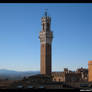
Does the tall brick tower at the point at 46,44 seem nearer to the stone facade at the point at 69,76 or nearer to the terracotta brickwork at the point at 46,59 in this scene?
A: the terracotta brickwork at the point at 46,59

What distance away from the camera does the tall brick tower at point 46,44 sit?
2220 cm

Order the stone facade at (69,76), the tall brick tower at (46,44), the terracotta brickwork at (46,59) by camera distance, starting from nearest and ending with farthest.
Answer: the stone facade at (69,76) → the tall brick tower at (46,44) → the terracotta brickwork at (46,59)

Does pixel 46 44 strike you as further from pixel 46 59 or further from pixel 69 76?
pixel 69 76

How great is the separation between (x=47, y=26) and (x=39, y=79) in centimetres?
747

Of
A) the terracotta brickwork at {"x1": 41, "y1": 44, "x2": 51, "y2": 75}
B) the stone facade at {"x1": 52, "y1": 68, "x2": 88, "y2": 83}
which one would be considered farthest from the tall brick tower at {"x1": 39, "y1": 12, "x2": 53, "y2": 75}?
the stone facade at {"x1": 52, "y1": 68, "x2": 88, "y2": 83}

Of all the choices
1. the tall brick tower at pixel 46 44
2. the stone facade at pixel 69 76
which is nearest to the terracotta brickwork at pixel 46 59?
the tall brick tower at pixel 46 44

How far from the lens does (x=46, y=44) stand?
22.7m

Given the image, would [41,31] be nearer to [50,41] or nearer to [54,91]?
[50,41]

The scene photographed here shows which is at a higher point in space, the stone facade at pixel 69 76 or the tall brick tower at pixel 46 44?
the tall brick tower at pixel 46 44

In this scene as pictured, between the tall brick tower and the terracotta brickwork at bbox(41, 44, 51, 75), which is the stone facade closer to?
the terracotta brickwork at bbox(41, 44, 51, 75)

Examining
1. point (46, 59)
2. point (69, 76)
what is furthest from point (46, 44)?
point (69, 76)

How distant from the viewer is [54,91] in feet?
3.86

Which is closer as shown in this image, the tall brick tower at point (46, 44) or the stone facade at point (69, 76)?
the stone facade at point (69, 76)

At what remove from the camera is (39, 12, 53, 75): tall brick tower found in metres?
22.2
